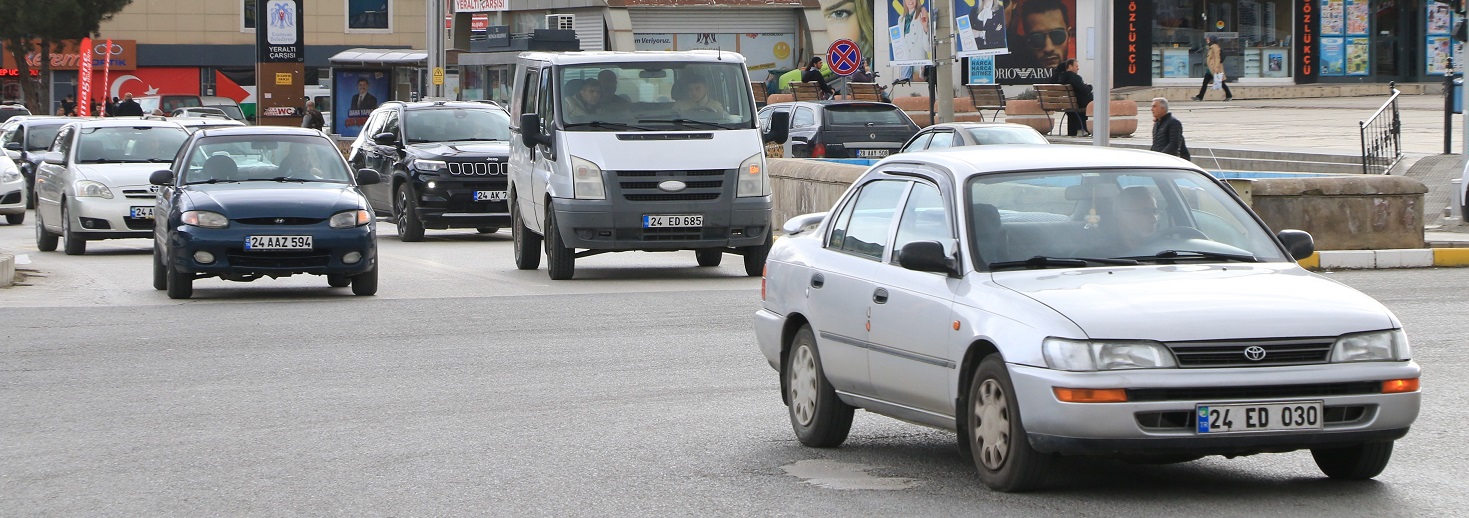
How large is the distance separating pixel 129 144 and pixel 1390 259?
45.7 ft

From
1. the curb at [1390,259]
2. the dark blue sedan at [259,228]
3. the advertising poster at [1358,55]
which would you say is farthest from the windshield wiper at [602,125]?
the advertising poster at [1358,55]

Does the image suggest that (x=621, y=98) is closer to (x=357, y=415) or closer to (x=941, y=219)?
(x=357, y=415)

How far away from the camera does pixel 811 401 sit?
836 cm

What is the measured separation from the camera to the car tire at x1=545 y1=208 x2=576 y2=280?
17797 mm

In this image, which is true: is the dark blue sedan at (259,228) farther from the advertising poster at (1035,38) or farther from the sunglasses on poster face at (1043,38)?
the sunglasses on poster face at (1043,38)

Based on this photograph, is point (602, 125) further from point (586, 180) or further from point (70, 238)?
point (70, 238)

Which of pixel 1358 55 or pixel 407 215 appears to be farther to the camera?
pixel 1358 55

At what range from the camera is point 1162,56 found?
55375 millimetres

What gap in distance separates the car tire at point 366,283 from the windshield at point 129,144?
22.8ft

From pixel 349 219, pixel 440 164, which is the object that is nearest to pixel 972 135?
pixel 440 164

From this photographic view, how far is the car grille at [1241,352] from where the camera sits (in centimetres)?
641

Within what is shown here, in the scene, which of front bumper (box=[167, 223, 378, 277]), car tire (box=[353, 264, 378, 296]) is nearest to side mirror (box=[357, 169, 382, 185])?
car tire (box=[353, 264, 378, 296])

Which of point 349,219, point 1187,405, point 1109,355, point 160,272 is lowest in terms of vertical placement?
point 160,272

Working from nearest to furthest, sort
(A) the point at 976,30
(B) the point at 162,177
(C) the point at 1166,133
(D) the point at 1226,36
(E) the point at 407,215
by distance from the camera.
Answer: (B) the point at 162,177
(C) the point at 1166,133
(E) the point at 407,215
(A) the point at 976,30
(D) the point at 1226,36
